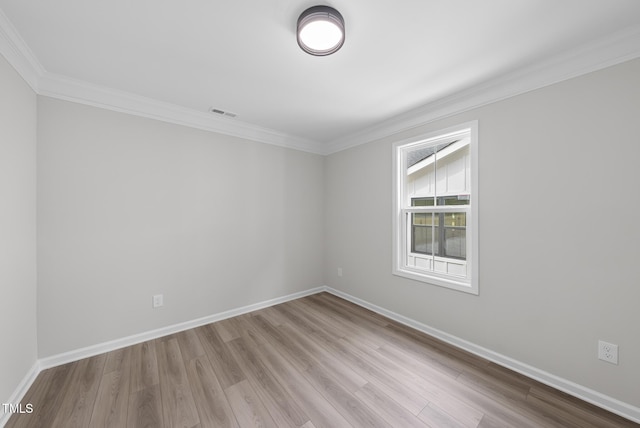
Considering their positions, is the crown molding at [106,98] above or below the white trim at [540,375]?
above

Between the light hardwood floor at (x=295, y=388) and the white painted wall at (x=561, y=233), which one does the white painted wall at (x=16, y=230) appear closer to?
the light hardwood floor at (x=295, y=388)

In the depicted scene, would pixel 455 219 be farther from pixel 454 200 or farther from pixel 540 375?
pixel 540 375

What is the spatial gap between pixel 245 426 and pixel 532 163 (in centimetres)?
288

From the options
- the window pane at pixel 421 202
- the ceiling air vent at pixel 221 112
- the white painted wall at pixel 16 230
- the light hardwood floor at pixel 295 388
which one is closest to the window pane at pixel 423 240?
the window pane at pixel 421 202

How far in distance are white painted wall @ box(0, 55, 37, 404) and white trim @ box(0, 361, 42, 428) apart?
0.08 feet

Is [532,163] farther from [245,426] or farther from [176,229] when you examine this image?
[176,229]

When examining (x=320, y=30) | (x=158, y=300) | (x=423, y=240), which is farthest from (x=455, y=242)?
(x=158, y=300)

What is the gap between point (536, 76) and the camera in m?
1.92

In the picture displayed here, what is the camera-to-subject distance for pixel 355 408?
5.39 ft

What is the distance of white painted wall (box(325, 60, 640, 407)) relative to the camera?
1.59 meters

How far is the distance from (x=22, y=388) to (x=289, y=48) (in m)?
3.15

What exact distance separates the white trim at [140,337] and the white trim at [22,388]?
3.3 inches

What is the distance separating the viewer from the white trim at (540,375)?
1.59 meters

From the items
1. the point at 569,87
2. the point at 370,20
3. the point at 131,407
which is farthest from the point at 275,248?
the point at 569,87
